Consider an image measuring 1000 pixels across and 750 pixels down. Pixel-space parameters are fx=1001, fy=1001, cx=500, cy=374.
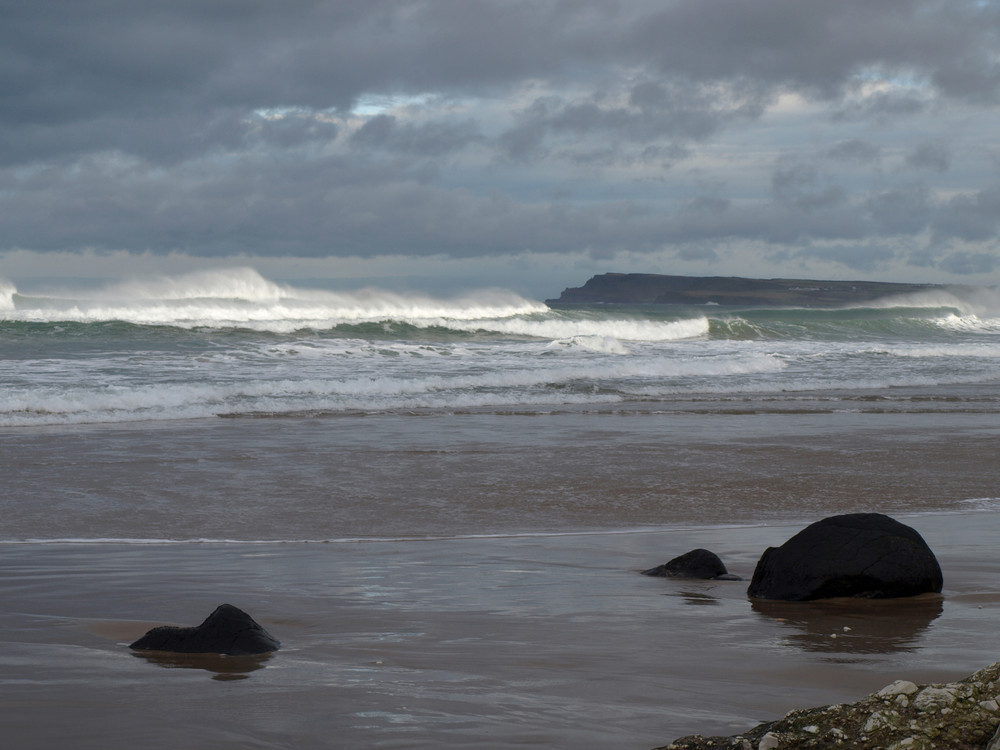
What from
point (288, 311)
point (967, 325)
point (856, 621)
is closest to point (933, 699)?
point (856, 621)

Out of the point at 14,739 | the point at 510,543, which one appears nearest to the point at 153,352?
the point at 510,543

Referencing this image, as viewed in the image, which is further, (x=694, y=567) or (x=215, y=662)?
(x=694, y=567)

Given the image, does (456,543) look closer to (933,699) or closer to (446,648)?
(446,648)

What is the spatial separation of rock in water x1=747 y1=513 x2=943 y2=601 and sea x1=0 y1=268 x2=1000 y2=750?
0.34 feet

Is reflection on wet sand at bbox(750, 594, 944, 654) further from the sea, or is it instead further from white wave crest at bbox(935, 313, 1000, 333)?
white wave crest at bbox(935, 313, 1000, 333)

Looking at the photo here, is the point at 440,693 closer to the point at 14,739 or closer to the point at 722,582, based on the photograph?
the point at 14,739

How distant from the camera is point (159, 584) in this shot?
443 centimetres

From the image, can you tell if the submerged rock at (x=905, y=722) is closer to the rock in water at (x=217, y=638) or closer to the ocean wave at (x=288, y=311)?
the rock in water at (x=217, y=638)

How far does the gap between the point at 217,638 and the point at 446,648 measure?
72 cm

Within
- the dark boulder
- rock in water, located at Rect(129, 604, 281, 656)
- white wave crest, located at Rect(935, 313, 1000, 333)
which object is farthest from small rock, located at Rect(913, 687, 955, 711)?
white wave crest, located at Rect(935, 313, 1000, 333)

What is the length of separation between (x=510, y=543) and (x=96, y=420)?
778 centimetres

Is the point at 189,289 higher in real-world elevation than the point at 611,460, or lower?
higher

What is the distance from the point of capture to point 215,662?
303 cm

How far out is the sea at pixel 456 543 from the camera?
2.60 m
